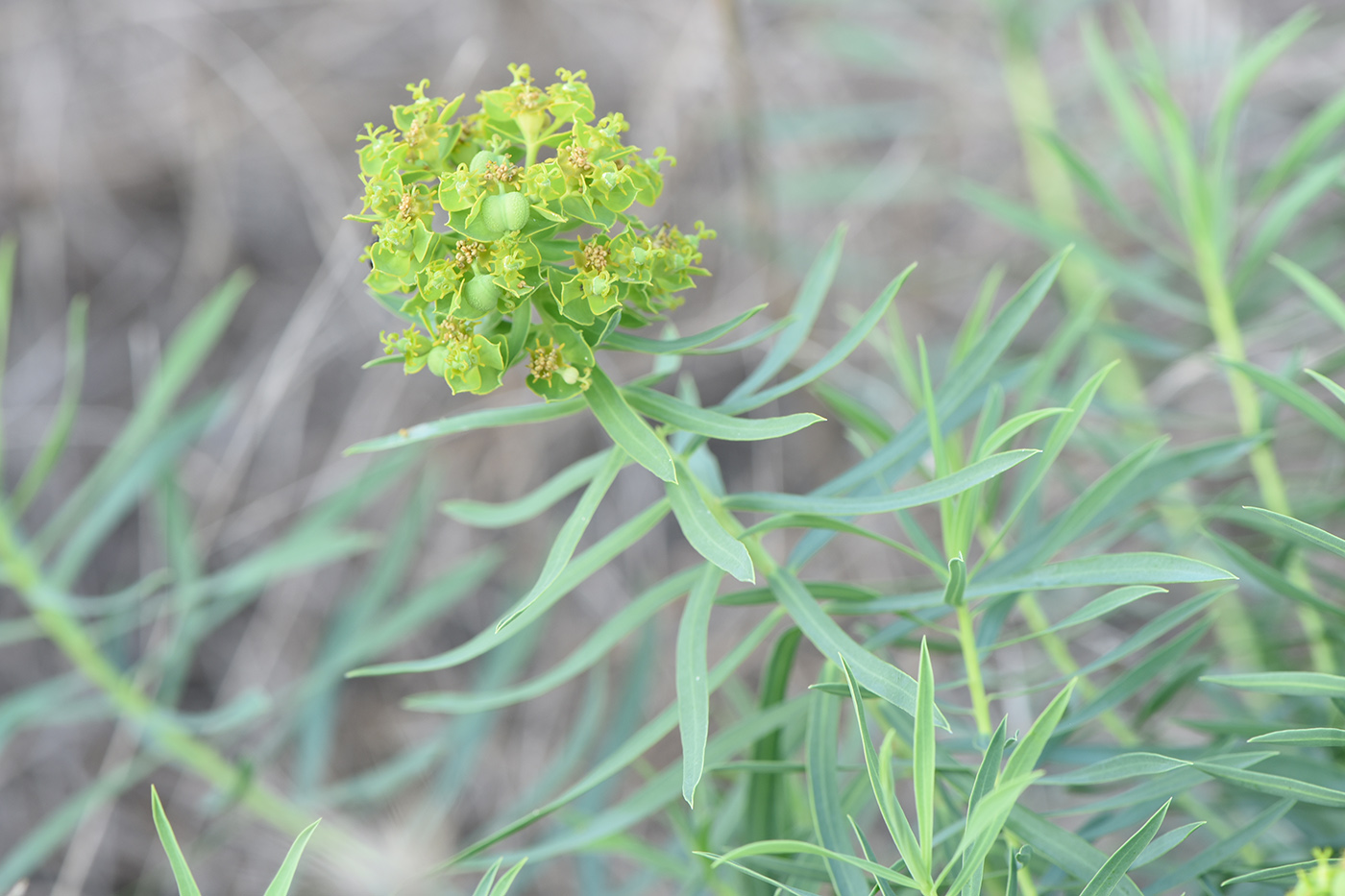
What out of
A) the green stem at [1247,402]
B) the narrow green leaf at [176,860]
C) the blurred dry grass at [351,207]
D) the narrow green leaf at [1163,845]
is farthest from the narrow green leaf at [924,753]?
the blurred dry grass at [351,207]

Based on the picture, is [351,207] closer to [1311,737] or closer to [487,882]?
[487,882]

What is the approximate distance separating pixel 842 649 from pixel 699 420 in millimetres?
295

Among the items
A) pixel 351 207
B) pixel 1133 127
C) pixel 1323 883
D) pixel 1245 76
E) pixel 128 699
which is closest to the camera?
pixel 1323 883

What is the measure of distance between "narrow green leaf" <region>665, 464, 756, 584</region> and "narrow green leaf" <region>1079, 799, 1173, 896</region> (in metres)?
0.46

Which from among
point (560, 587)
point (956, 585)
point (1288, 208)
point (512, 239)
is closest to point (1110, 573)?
point (956, 585)

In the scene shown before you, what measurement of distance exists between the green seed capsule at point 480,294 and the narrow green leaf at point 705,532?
259 millimetres

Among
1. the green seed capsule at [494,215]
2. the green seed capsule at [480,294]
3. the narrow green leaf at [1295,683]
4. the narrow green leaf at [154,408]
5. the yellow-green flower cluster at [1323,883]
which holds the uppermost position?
the green seed capsule at [494,215]

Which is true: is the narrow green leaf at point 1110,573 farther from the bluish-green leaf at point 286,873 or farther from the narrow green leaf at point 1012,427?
the bluish-green leaf at point 286,873

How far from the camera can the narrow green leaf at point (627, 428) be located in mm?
979

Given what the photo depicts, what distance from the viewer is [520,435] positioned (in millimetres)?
2912

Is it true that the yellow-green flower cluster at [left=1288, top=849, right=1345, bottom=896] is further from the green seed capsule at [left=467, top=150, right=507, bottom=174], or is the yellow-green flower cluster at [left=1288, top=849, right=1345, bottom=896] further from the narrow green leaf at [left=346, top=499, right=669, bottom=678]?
the green seed capsule at [left=467, top=150, right=507, bottom=174]

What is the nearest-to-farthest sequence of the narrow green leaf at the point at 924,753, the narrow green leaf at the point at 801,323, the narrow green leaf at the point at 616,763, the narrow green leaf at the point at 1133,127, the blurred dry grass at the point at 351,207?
the narrow green leaf at the point at 924,753 → the narrow green leaf at the point at 616,763 → the narrow green leaf at the point at 801,323 → the narrow green leaf at the point at 1133,127 → the blurred dry grass at the point at 351,207

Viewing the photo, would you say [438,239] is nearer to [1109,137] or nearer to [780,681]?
[780,681]

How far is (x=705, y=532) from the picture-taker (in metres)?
0.99
